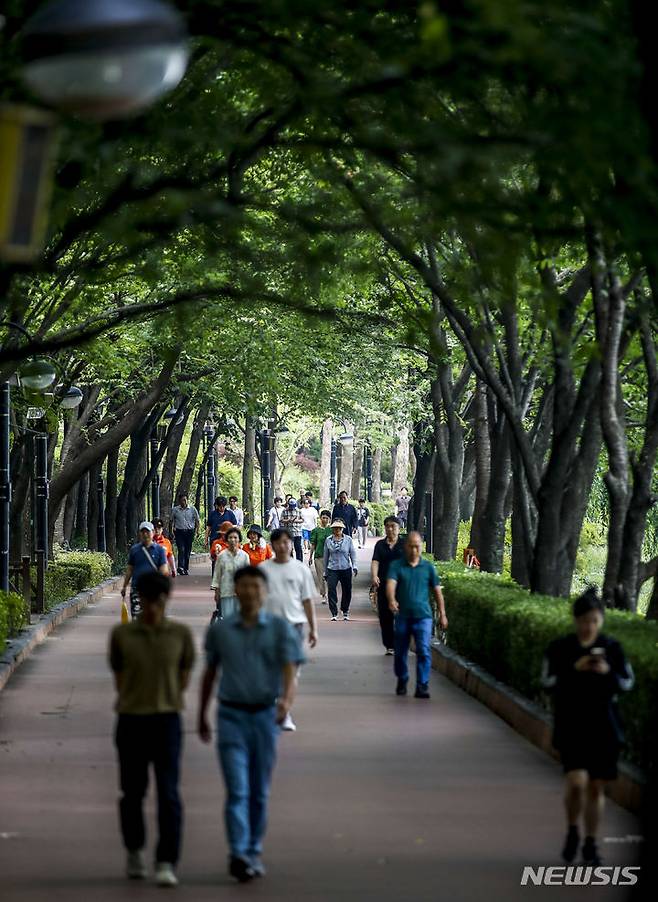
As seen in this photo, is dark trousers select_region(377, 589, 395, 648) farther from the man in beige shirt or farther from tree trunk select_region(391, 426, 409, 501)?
tree trunk select_region(391, 426, 409, 501)

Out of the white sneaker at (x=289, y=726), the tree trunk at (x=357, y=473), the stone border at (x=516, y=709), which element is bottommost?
the white sneaker at (x=289, y=726)

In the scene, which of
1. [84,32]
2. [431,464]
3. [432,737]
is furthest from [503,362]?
[431,464]

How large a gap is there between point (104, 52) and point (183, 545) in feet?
131

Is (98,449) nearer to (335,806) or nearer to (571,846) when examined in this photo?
(335,806)

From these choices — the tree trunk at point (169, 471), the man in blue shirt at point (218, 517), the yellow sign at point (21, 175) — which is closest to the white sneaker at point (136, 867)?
the yellow sign at point (21, 175)

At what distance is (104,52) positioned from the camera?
5.96 meters

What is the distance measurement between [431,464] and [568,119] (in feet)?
126

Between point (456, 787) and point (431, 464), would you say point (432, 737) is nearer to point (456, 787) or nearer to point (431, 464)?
point (456, 787)

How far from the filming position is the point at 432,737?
1531 cm

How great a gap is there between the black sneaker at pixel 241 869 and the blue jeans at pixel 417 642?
902 cm

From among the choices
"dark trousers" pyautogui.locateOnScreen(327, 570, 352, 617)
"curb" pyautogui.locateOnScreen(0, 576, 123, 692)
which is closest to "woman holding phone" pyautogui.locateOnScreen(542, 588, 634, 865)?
"curb" pyautogui.locateOnScreen(0, 576, 123, 692)

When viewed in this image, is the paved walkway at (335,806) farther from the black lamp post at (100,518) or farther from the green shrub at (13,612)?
the black lamp post at (100,518)

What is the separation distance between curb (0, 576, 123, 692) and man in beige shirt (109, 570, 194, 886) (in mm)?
10001

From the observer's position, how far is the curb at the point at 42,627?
20555mm
